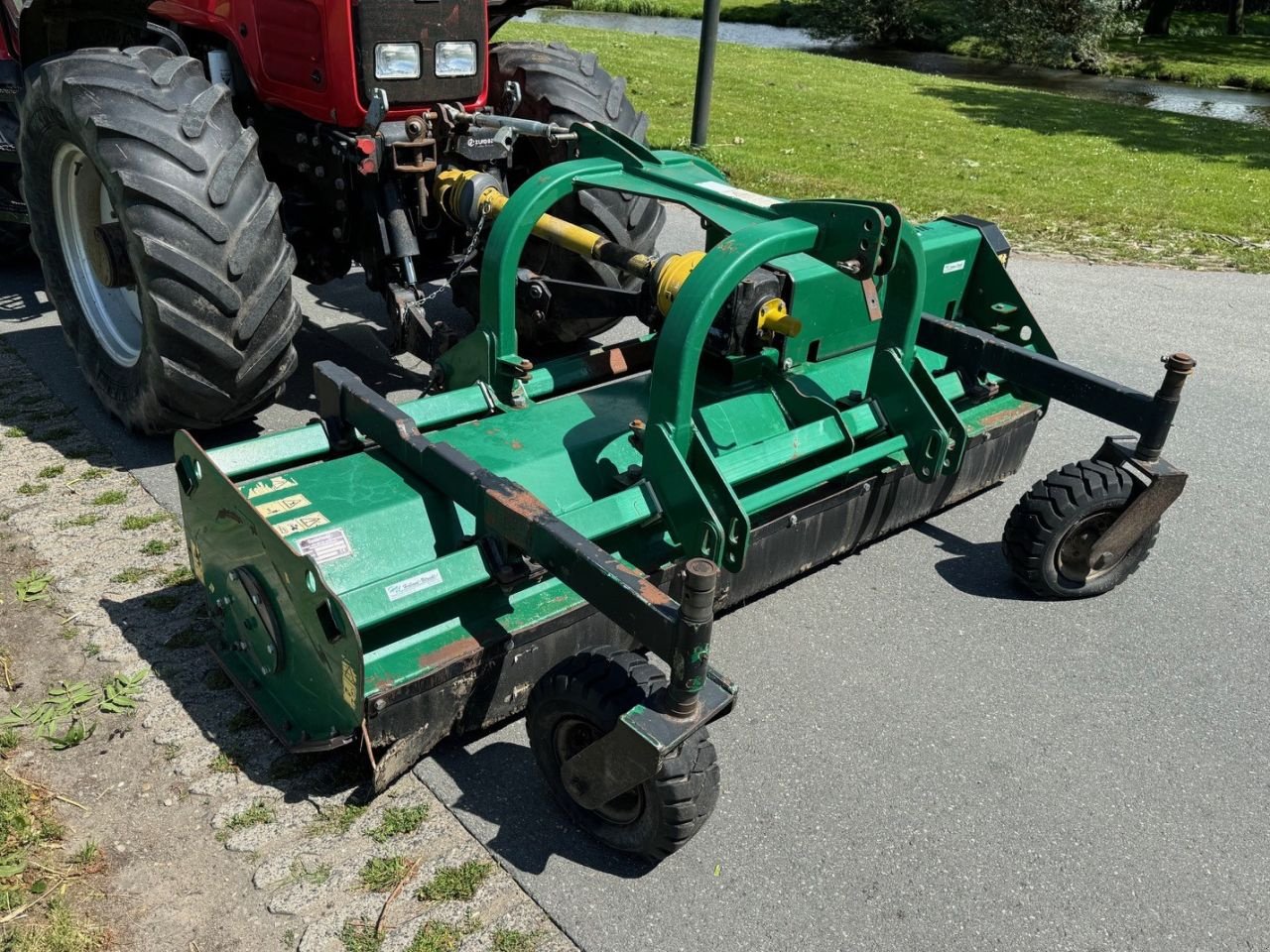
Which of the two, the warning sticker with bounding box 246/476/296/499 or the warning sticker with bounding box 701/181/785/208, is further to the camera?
the warning sticker with bounding box 701/181/785/208

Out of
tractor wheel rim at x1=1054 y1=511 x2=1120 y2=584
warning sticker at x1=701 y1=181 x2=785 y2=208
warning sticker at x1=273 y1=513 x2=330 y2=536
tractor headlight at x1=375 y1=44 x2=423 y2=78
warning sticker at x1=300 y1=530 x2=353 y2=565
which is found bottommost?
tractor wheel rim at x1=1054 y1=511 x2=1120 y2=584

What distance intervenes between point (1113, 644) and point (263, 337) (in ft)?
10.6

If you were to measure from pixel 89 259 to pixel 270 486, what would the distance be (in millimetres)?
2116

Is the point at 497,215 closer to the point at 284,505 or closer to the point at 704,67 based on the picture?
the point at 284,505

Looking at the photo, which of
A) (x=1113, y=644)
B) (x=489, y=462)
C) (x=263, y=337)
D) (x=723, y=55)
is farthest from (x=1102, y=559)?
(x=723, y=55)

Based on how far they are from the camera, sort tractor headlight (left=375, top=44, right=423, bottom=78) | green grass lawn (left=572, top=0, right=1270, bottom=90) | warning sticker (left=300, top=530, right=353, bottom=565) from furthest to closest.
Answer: green grass lawn (left=572, top=0, right=1270, bottom=90)
tractor headlight (left=375, top=44, right=423, bottom=78)
warning sticker (left=300, top=530, right=353, bottom=565)

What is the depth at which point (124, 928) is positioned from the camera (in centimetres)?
246

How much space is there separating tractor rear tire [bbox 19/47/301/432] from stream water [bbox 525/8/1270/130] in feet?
56.5

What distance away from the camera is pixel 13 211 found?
19.0 ft

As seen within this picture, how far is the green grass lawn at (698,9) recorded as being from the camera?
91.1 ft

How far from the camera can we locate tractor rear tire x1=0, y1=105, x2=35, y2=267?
572 centimetres

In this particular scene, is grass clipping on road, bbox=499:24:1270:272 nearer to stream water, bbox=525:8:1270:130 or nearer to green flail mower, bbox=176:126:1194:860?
stream water, bbox=525:8:1270:130

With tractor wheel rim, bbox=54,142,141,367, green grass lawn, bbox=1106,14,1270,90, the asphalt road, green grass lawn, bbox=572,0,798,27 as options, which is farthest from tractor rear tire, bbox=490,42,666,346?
green grass lawn, bbox=1106,14,1270,90

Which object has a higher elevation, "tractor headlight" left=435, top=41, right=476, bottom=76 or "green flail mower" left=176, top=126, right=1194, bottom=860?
"tractor headlight" left=435, top=41, right=476, bottom=76
